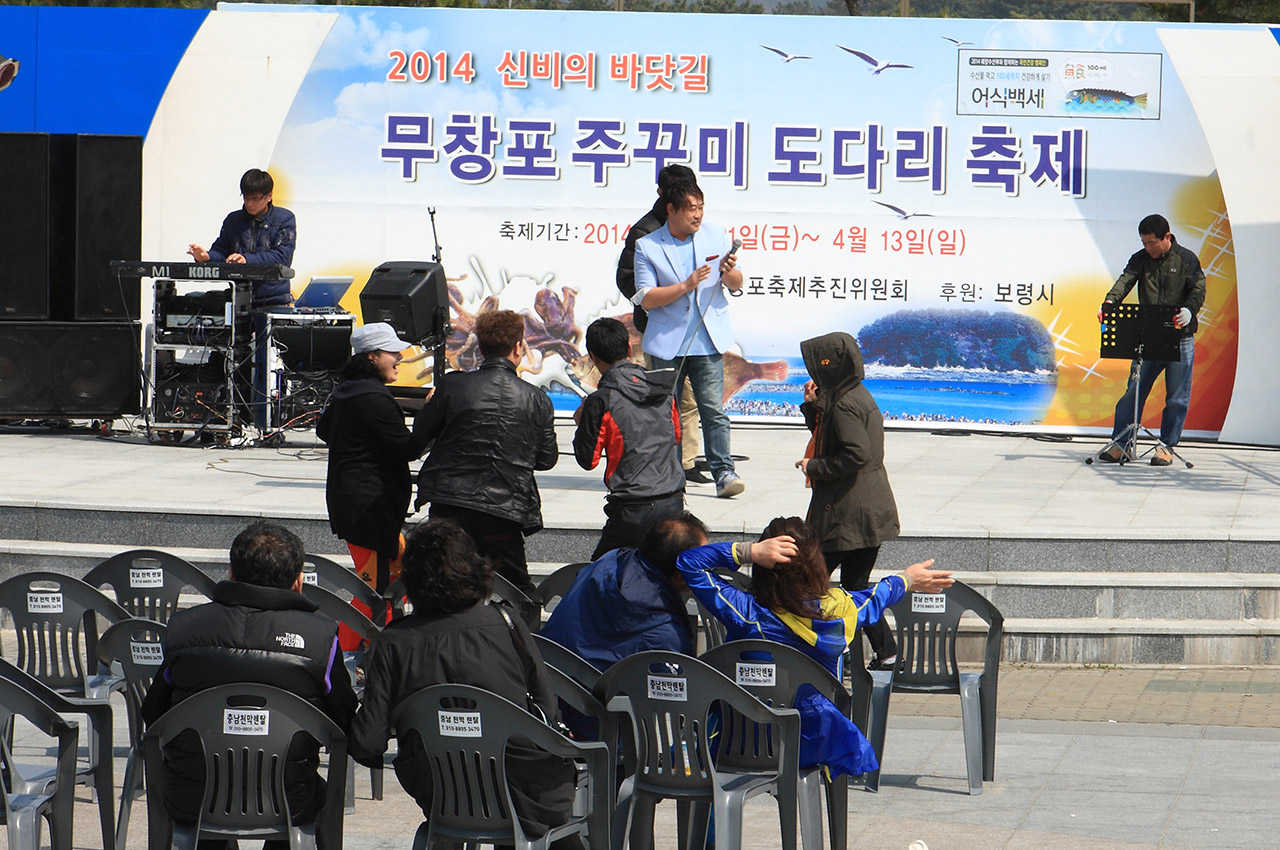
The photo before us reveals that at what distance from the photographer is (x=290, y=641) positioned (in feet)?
12.9

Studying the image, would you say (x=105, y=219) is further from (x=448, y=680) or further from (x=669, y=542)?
(x=448, y=680)

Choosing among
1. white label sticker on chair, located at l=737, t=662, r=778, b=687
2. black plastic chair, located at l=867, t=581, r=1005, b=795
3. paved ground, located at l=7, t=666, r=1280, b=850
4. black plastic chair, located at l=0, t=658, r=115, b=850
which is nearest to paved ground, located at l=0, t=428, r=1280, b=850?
paved ground, located at l=7, t=666, r=1280, b=850

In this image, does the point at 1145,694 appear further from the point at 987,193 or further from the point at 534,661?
the point at 987,193

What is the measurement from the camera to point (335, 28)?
41.3ft

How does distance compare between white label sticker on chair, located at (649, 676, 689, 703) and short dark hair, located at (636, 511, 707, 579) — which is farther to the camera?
short dark hair, located at (636, 511, 707, 579)

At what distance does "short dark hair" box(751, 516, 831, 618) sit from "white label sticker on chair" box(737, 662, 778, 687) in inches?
9.3

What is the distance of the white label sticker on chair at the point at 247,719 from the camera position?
12.3ft

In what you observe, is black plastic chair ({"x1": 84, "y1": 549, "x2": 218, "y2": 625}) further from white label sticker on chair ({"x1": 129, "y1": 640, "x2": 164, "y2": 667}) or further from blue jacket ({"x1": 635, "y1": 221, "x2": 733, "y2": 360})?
blue jacket ({"x1": 635, "y1": 221, "x2": 733, "y2": 360})

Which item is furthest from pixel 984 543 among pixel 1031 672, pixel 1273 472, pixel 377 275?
pixel 377 275

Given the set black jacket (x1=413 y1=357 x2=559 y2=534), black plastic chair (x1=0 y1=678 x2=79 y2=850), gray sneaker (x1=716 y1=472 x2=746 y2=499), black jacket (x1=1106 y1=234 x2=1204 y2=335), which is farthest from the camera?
black jacket (x1=1106 y1=234 x2=1204 y2=335)

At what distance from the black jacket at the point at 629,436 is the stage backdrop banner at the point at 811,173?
6.30 m

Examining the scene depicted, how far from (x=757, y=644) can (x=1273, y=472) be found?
7.69 metres

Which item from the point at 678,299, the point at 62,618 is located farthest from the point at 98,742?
the point at 678,299

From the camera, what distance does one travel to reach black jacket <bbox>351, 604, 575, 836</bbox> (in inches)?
149
